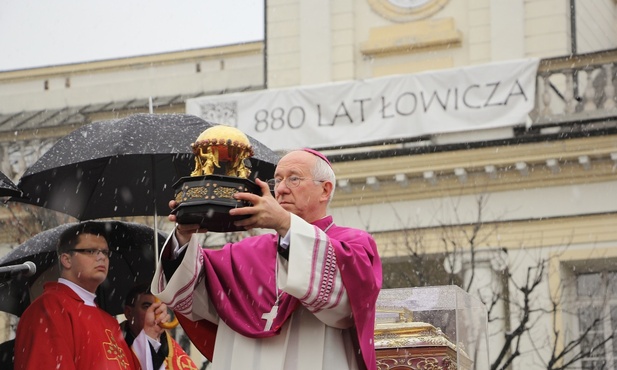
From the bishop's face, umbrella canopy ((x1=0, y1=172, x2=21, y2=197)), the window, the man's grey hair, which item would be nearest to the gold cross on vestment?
the bishop's face

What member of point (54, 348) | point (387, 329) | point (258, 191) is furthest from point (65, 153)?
point (258, 191)

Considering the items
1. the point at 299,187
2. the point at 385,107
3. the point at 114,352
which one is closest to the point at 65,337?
the point at 114,352

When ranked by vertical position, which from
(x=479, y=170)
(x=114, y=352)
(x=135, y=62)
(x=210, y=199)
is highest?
(x=135, y=62)

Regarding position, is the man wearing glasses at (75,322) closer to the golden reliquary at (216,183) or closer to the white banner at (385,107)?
the golden reliquary at (216,183)

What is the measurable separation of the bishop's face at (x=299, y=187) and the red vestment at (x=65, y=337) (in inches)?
74.3

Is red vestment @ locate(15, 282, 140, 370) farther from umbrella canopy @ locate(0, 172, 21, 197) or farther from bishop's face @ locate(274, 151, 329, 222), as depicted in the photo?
bishop's face @ locate(274, 151, 329, 222)

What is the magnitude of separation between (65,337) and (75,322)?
0.13 meters

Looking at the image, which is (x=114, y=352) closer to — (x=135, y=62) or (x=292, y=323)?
(x=292, y=323)

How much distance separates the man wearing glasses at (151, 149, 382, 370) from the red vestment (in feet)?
4.30

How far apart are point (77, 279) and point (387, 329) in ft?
5.70

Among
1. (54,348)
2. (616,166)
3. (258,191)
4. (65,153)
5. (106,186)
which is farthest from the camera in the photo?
(616,166)

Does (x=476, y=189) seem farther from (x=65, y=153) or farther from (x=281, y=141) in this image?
(x=65, y=153)

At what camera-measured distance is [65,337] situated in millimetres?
7676

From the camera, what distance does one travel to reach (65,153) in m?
8.84
